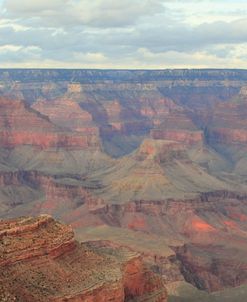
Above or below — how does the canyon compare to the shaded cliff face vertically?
below

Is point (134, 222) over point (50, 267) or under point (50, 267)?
under

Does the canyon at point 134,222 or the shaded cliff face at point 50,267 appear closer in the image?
the shaded cliff face at point 50,267

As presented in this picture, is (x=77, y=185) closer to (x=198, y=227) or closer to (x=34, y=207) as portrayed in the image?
(x=34, y=207)

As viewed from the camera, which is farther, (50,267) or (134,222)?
(134,222)

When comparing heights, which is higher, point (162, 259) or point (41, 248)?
point (41, 248)

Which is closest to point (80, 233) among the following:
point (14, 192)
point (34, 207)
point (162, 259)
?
point (162, 259)

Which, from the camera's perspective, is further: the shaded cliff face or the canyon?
the canyon

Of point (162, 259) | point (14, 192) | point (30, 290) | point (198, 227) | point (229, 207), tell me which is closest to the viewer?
point (30, 290)

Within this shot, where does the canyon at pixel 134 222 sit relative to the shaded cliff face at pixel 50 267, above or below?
below
